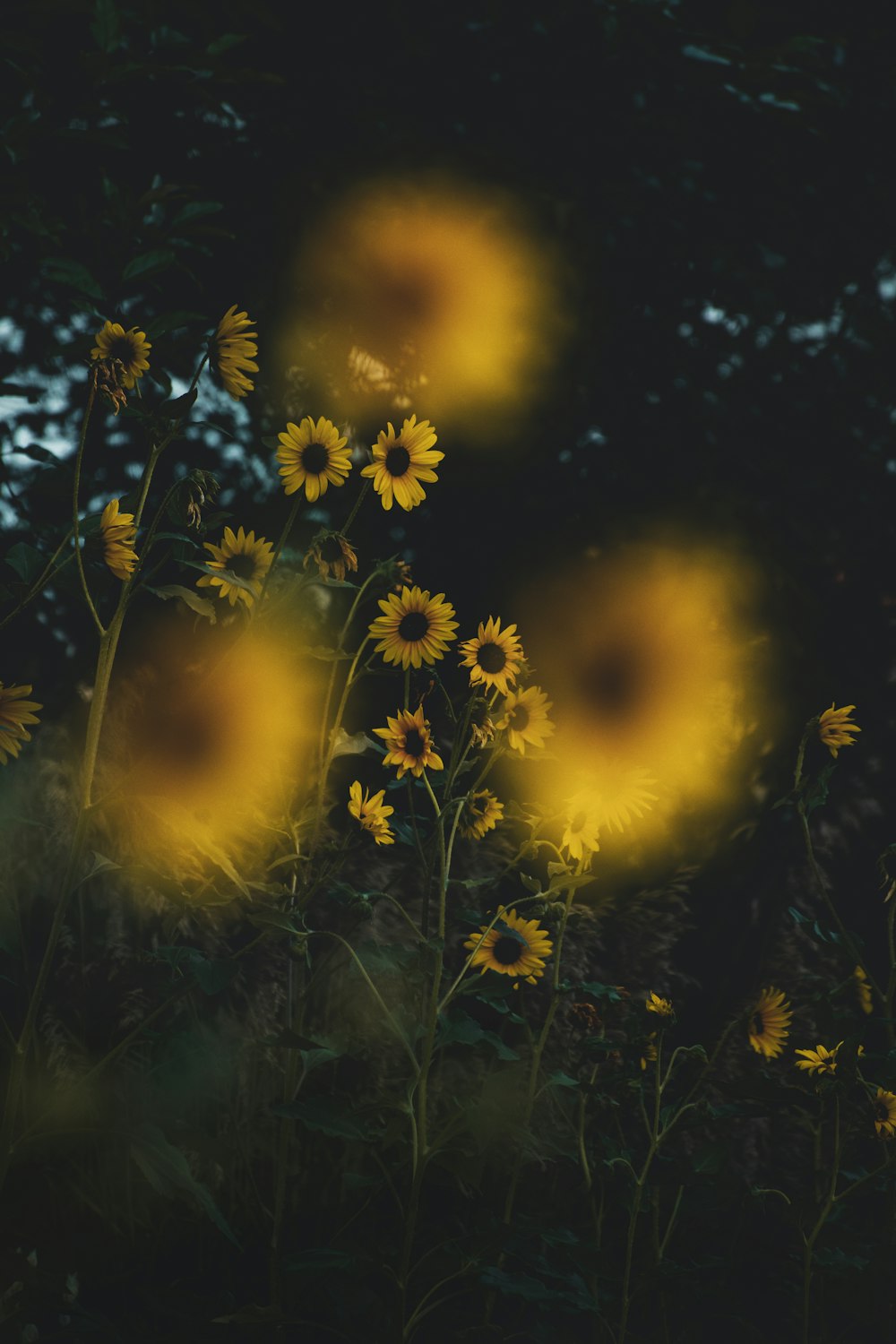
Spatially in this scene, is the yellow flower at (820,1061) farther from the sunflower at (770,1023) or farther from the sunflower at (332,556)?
the sunflower at (332,556)

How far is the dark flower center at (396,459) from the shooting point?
1363mm

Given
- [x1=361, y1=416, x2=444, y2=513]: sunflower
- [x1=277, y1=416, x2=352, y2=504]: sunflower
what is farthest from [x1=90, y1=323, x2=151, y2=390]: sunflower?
[x1=361, y1=416, x2=444, y2=513]: sunflower

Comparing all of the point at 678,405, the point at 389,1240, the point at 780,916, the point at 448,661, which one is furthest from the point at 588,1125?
the point at 678,405

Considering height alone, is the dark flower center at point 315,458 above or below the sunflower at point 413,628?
above

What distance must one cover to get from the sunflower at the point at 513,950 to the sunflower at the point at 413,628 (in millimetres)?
364

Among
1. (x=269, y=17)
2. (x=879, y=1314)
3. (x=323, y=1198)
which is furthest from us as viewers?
(x=269, y=17)

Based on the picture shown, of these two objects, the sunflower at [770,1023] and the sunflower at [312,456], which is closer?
the sunflower at [312,456]

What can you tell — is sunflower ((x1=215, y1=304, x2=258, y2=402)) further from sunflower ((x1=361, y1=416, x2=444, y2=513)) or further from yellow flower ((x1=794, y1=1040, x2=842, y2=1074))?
yellow flower ((x1=794, y1=1040, x2=842, y2=1074))

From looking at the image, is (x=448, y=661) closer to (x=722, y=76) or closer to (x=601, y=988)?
(x=601, y=988)

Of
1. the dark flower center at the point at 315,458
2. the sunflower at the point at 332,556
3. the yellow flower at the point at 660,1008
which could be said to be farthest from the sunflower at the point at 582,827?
the dark flower center at the point at 315,458

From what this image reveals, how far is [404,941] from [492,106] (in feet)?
5.56

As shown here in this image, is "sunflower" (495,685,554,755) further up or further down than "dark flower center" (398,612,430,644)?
further down

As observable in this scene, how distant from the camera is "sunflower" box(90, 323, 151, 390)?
1200 millimetres

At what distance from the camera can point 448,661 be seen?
2131 mm
